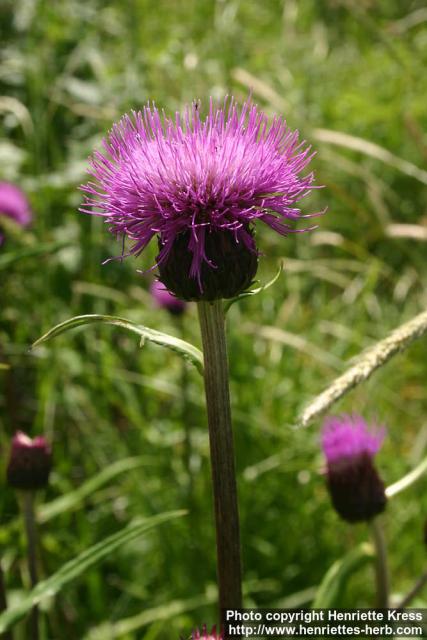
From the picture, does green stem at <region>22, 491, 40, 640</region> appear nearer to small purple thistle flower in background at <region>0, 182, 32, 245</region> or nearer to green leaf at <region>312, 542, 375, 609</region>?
green leaf at <region>312, 542, 375, 609</region>

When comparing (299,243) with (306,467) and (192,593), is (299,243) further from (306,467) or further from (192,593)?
(192,593)

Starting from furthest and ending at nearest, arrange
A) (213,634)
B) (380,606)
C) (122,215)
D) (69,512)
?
(69,512), (380,606), (122,215), (213,634)

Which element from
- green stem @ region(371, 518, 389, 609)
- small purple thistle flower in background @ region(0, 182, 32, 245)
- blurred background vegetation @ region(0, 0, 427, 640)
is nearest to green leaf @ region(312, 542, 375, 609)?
green stem @ region(371, 518, 389, 609)

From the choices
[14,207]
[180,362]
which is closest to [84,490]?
[180,362]

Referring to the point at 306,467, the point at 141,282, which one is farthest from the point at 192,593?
the point at 141,282

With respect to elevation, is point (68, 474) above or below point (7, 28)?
below

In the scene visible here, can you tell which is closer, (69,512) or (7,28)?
(69,512)
